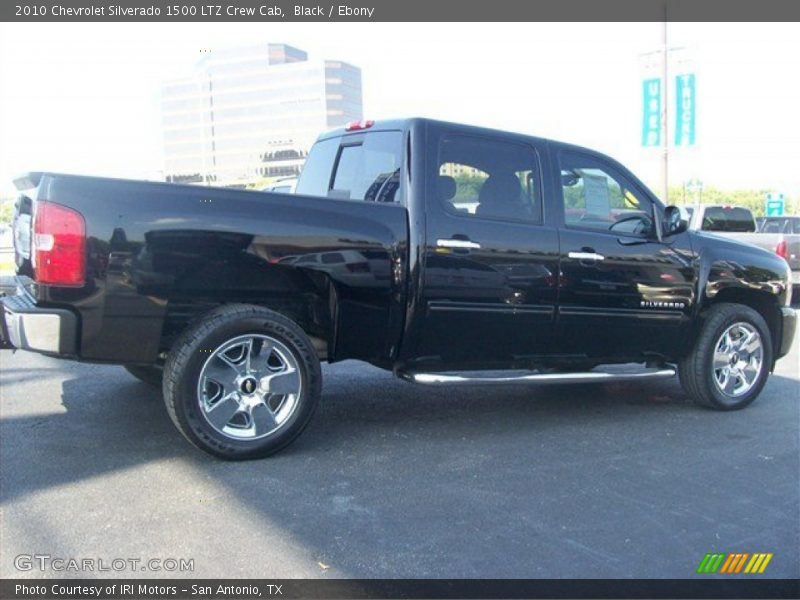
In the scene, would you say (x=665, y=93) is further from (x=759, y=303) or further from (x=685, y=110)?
(x=759, y=303)

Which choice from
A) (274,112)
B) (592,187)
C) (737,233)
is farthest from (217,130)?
(592,187)

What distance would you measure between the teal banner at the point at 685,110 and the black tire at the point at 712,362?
1899 centimetres

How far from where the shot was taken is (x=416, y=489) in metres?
4.02

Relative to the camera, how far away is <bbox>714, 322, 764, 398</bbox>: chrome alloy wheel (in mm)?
5820

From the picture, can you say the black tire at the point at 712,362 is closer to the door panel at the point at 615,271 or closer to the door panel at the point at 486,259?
the door panel at the point at 615,271

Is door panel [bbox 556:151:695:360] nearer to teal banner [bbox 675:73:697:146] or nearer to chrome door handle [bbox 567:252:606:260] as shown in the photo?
chrome door handle [bbox 567:252:606:260]

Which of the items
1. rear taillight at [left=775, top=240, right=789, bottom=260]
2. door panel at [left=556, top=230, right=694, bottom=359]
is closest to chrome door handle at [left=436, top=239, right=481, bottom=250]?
door panel at [left=556, top=230, right=694, bottom=359]

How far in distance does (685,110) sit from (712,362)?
1982cm

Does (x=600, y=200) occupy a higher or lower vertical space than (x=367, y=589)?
higher

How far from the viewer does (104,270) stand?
4.03m

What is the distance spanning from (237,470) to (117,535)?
36.3 inches

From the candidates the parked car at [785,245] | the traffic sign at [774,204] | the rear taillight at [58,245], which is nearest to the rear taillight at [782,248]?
the parked car at [785,245]

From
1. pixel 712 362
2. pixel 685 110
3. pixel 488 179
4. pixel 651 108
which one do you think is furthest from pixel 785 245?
pixel 651 108

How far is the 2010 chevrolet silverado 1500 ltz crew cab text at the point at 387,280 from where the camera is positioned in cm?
407
